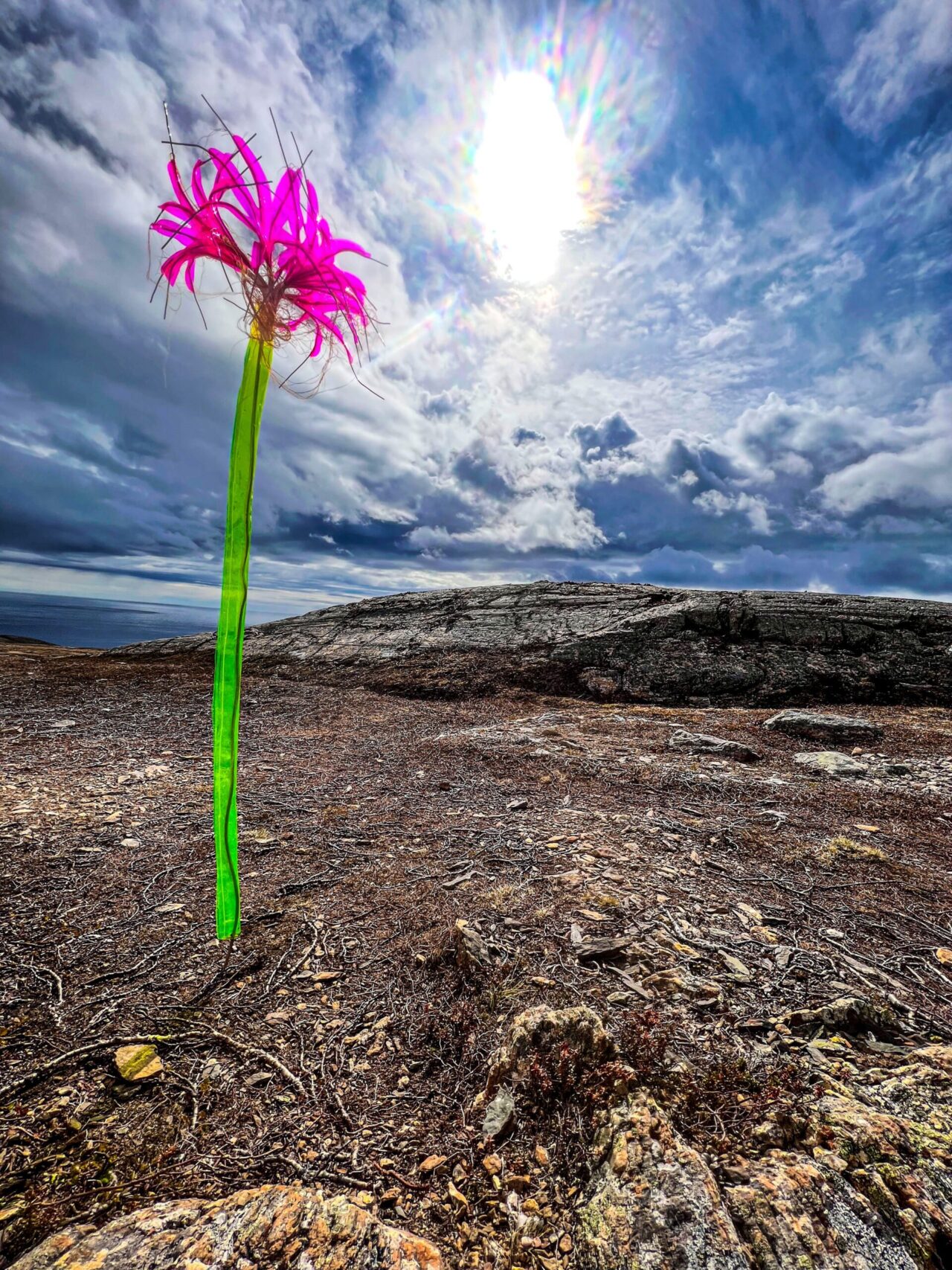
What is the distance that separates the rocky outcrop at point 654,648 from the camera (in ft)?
39.4

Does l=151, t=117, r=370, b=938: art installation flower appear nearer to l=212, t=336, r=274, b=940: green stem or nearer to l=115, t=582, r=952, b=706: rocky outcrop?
l=212, t=336, r=274, b=940: green stem

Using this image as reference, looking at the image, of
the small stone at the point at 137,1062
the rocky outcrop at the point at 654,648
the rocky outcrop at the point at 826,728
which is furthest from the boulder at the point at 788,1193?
the rocky outcrop at the point at 654,648

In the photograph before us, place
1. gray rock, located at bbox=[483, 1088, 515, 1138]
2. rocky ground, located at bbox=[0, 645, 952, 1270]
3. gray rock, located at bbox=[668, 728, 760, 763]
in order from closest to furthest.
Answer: rocky ground, located at bbox=[0, 645, 952, 1270], gray rock, located at bbox=[483, 1088, 515, 1138], gray rock, located at bbox=[668, 728, 760, 763]

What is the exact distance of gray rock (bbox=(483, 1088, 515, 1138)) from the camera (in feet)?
6.04

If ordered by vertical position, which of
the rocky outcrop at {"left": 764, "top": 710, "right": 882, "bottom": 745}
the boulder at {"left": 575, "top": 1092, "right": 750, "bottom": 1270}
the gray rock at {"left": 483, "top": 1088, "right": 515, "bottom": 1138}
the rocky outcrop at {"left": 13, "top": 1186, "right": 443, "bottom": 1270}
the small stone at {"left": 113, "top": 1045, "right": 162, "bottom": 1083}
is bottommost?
the small stone at {"left": 113, "top": 1045, "right": 162, "bottom": 1083}

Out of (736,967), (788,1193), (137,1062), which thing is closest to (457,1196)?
(788,1193)

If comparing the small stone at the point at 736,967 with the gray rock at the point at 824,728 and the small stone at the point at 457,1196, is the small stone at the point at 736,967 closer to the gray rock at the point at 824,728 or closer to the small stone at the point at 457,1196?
the small stone at the point at 457,1196

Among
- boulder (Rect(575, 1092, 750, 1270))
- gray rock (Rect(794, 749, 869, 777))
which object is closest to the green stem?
boulder (Rect(575, 1092, 750, 1270))

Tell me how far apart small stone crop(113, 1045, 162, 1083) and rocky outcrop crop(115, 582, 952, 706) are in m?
10.6

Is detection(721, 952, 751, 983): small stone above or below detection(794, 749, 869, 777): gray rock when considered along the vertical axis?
below

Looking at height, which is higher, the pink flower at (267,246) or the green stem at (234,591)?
the pink flower at (267,246)

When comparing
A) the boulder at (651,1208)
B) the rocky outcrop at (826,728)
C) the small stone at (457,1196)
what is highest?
the rocky outcrop at (826,728)

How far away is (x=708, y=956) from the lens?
279 centimetres

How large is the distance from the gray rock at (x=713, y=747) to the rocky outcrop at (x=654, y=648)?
170 inches
